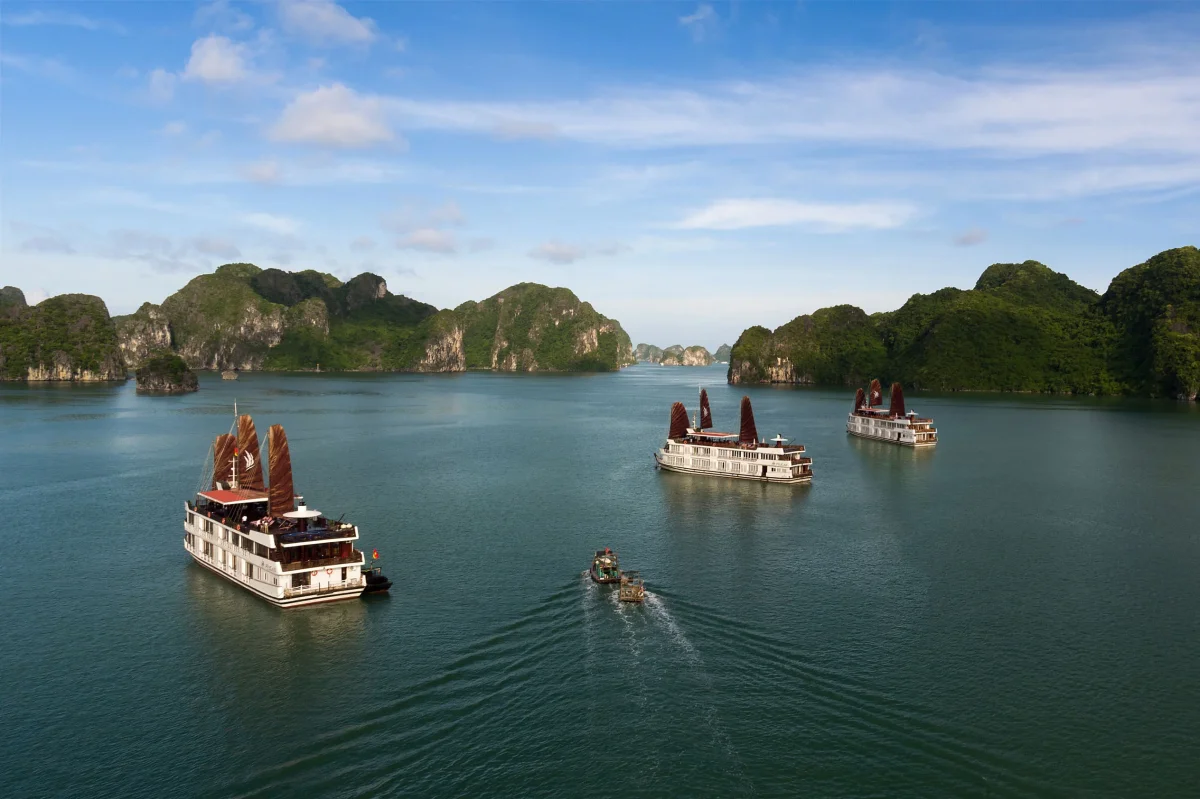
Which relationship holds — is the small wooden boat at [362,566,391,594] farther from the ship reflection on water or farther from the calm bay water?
the ship reflection on water

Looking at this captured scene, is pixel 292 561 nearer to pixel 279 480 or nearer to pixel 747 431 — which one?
pixel 279 480

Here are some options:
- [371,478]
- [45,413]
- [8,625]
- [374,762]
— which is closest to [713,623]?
[374,762]

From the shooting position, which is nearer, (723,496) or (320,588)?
(320,588)

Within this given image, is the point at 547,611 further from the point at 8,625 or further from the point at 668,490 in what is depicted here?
the point at 668,490

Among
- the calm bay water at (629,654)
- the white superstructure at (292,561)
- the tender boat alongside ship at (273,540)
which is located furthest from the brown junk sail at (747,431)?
the white superstructure at (292,561)

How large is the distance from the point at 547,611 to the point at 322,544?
1877 cm

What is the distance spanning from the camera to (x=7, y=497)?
99688 mm

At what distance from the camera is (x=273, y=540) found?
5984 centimetres

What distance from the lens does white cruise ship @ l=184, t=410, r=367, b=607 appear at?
6003 cm

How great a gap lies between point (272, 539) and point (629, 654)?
2968 cm

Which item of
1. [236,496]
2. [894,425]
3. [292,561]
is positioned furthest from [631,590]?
[894,425]

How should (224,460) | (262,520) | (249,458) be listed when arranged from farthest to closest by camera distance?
(224,460)
(249,458)
(262,520)

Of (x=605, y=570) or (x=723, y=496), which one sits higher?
(x=605, y=570)

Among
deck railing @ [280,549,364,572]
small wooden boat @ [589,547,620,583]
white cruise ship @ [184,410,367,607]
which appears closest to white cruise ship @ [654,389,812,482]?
small wooden boat @ [589,547,620,583]
